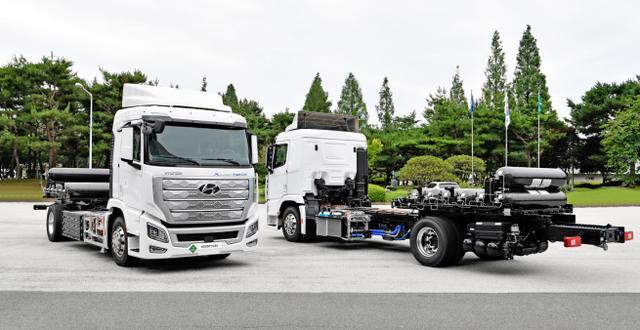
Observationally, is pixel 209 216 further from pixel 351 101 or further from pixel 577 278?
pixel 351 101

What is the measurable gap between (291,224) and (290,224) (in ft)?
0.14

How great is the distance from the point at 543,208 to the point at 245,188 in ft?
16.7

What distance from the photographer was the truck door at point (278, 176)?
14359 millimetres

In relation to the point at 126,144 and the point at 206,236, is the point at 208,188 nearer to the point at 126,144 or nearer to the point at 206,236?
the point at 206,236

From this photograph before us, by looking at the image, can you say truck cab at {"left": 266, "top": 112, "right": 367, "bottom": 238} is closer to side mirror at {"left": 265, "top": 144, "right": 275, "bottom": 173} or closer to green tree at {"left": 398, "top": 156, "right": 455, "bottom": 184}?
side mirror at {"left": 265, "top": 144, "right": 275, "bottom": 173}

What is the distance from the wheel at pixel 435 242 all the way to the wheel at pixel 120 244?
5.18m

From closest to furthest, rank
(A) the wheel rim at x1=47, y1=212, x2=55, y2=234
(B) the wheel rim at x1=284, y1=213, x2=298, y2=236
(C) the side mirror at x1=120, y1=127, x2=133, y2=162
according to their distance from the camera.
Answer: (C) the side mirror at x1=120, y1=127, x2=133, y2=162 < (A) the wheel rim at x1=47, y1=212, x2=55, y2=234 < (B) the wheel rim at x1=284, y1=213, x2=298, y2=236

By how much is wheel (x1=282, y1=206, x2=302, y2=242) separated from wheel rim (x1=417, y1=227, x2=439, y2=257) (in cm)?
416

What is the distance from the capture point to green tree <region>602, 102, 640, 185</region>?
52312 mm

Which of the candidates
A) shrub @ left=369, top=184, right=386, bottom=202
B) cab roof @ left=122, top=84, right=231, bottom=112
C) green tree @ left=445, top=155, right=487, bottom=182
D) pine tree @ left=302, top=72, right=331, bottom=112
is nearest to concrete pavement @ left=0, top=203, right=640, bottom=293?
cab roof @ left=122, top=84, right=231, bottom=112

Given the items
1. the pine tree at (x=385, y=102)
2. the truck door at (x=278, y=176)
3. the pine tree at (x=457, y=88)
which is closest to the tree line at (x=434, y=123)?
the pine tree at (x=457, y=88)

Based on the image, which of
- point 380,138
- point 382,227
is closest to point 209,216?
point 382,227

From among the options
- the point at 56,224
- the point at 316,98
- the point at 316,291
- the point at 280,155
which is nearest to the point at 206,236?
the point at 316,291

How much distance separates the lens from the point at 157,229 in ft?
30.2
